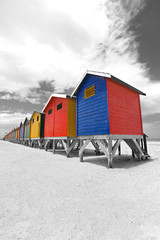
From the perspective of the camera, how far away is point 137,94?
8.82 m

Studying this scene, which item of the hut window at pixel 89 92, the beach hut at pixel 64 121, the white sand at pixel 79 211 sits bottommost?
the white sand at pixel 79 211

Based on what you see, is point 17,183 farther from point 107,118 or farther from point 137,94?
point 137,94

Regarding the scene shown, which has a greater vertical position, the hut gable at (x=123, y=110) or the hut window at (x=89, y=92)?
the hut window at (x=89, y=92)

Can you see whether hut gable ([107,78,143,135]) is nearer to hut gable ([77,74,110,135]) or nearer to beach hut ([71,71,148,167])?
beach hut ([71,71,148,167])

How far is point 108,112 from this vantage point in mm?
6043

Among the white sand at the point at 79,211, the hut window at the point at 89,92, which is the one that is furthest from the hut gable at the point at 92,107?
the white sand at the point at 79,211

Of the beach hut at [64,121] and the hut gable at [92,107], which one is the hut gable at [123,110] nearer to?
the hut gable at [92,107]

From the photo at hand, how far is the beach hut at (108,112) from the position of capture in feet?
20.1

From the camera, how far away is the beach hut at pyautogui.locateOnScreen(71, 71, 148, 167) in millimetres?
6121

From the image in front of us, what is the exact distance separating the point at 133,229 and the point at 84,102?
6896mm

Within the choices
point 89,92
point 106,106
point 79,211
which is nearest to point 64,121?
point 89,92

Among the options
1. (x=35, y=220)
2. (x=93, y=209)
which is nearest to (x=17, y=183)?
(x=35, y=220)

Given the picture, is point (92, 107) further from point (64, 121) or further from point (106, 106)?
point (64, 121)

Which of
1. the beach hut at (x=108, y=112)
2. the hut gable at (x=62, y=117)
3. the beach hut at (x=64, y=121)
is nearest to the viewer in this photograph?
the beach hut at (x=108, y=112)
